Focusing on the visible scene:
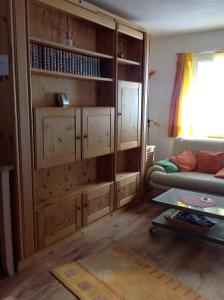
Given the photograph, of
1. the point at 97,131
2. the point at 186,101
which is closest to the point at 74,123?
the point at 97,131

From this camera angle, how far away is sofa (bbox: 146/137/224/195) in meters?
3.29

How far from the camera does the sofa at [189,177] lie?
129 inches

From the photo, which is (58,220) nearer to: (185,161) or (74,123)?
(74,123)

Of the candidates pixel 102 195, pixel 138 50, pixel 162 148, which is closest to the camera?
pixel 102 195

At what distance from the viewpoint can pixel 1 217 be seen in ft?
6.95

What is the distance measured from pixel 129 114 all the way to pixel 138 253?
1599 mm

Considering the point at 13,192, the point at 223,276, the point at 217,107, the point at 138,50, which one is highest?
the point at 138,50

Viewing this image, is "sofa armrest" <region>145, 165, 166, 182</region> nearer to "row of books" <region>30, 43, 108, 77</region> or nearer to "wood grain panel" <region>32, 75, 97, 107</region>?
"wood grain panel" <region>32, 75, 97, 107</region>

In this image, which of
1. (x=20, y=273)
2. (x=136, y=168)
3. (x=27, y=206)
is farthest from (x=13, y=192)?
(x=136, y=168)

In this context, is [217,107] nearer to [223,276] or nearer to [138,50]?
[138,50]

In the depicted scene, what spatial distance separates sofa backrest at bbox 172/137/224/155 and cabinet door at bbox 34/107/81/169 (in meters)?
1.92

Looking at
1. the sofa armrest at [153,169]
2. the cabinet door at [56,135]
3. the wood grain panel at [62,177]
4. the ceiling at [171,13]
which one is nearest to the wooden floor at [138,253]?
the wood grain panel at [62,177]

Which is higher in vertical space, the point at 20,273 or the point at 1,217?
the point at 1,217

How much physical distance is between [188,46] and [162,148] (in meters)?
1.63
